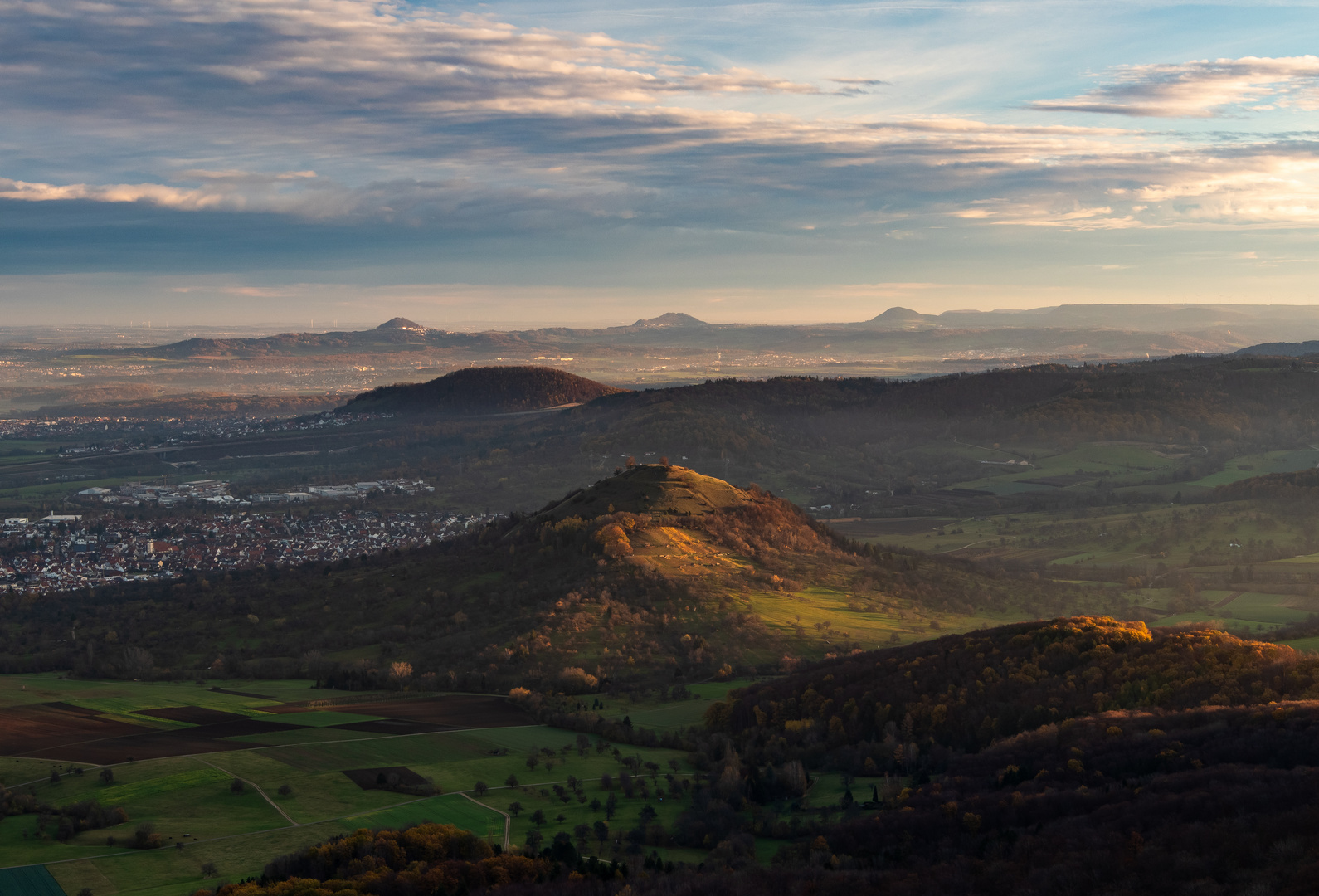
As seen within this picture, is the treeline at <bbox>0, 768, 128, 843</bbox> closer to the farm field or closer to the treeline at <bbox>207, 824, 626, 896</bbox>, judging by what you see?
the farm field

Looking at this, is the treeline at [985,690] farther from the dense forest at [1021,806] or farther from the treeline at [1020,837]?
the treeline at [1020,837]

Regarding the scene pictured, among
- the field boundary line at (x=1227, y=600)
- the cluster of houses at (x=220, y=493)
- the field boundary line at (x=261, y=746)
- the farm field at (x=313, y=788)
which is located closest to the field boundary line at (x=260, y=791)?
the farm field at (x=313, y=788)

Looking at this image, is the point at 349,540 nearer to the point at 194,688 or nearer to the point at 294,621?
the point at 294,621

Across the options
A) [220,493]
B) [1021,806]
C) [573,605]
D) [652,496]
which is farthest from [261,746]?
[220,493]

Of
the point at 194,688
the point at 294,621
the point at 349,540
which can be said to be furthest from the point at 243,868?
the point at 349,540

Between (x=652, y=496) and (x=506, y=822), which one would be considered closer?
(x=506, y=822)

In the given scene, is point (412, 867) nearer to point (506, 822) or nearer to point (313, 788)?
point (506, 822)
